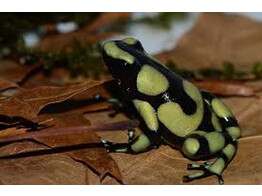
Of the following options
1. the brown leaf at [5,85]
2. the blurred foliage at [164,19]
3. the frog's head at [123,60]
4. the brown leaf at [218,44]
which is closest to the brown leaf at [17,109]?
the brown leaf at [5,85]

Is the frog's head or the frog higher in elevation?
the frog's head

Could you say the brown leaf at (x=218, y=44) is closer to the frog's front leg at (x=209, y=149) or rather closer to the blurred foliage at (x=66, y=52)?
the blurred foliage at (x=66, y=52)

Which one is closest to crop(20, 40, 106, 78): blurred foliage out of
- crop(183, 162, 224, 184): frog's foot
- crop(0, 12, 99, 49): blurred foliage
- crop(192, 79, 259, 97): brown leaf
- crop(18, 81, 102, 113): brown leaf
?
crop(0, 12, 99, 49): blurred foliage

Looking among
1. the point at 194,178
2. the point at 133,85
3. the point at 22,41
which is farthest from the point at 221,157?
the point at 22,41

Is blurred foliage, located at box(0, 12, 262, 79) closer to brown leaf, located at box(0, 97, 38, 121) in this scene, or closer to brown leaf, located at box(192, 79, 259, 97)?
brown leaf, located at box(192, 79, 259, 97)
